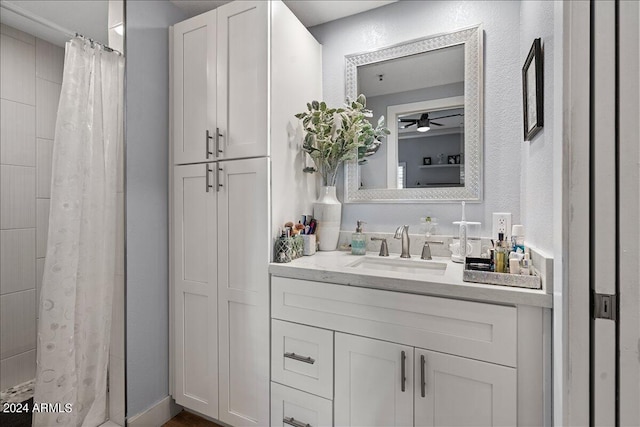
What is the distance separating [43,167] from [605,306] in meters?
2.56

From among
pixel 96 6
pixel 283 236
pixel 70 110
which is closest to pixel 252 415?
pixel 283 236

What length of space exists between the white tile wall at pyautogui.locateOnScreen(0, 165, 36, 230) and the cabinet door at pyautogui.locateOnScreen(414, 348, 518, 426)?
7.19ft

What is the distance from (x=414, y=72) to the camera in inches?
65.9

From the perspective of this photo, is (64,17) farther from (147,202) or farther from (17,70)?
(147,202)

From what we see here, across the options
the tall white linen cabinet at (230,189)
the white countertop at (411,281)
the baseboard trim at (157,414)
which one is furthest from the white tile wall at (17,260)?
the white countertop at (411,281)

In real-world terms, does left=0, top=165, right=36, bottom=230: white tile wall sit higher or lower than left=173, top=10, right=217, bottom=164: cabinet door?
lower

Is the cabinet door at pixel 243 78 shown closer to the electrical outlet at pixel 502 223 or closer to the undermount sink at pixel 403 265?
the undermount sink at pixel 403 265

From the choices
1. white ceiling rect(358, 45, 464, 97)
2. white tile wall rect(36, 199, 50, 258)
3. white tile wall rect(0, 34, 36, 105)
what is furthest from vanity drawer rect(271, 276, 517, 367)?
white tile wall rect(0, 34, 36, 105)

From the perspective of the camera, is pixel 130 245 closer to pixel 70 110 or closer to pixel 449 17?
pixel 70 110

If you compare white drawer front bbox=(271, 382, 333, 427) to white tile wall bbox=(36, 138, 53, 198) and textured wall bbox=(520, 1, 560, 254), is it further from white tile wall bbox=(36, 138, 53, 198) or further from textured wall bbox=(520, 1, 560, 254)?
white tile wall bbox=(36, 138, 53, 198)

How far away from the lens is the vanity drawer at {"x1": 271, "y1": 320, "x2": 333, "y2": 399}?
48.4 inches

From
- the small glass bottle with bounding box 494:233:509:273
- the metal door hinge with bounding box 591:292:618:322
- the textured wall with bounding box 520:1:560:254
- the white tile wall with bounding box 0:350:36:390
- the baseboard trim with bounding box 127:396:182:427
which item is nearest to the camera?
the metal door hinge with bounding box 591:292:618:322

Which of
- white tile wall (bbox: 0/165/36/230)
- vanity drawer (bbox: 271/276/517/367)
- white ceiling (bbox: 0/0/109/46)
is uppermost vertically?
white ceiling (bbox: 0/0/109/46)

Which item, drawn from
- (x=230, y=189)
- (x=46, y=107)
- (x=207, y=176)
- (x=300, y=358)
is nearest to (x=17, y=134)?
(x=46, y=107)
